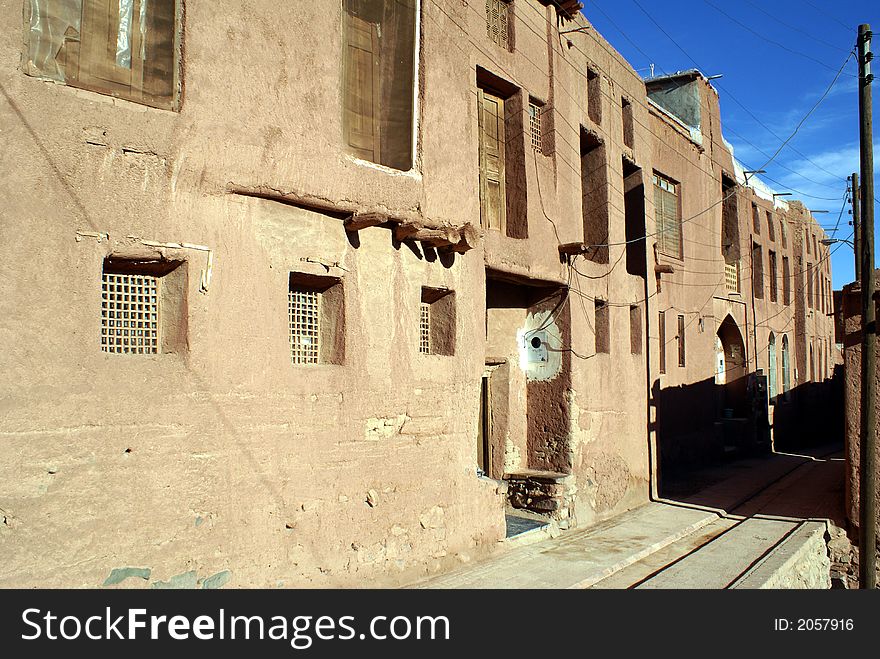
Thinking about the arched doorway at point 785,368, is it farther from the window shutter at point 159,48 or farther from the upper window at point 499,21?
the window shutter at point 159,48

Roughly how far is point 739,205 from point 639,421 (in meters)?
12.7

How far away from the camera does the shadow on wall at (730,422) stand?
19875 millimetres

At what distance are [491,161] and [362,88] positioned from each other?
3486 mm

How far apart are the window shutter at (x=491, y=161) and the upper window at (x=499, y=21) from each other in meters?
0.88

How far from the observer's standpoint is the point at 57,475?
5.90 metres

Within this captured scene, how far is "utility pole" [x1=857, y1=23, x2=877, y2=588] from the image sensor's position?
1005 cm

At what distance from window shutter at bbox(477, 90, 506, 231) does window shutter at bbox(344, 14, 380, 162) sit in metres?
2.94

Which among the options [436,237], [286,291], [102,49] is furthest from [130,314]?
[436,237]

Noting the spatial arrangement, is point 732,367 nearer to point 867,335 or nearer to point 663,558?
point 867,335

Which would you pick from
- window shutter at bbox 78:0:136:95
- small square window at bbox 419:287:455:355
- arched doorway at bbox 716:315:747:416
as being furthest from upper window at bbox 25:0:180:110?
arched doorway at bbox 716:315:747:416

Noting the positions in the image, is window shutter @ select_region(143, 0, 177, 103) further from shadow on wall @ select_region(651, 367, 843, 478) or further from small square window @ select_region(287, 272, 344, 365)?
shadow on wall @ select_region(651, 367, 843, 478)

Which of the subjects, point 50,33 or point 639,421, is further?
point 639,421
